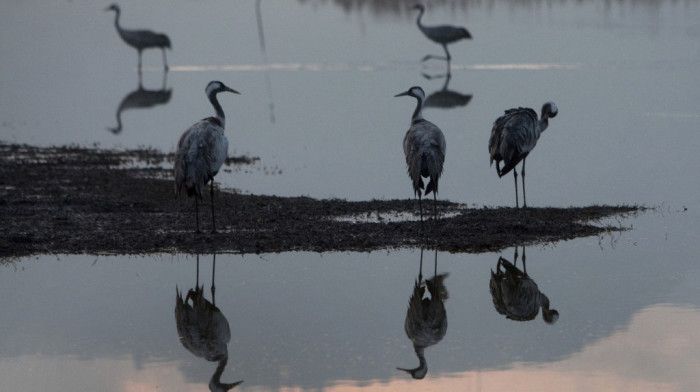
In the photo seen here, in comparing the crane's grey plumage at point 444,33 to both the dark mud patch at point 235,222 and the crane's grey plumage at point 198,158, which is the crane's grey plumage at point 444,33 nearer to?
the dark mud patch at point 235,222

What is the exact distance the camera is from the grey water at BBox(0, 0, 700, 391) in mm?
9930

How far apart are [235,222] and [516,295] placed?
442 centimetres

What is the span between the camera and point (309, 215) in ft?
51.2

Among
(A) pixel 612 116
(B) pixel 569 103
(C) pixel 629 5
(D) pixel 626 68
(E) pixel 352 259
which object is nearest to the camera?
(E) pixel 352 259

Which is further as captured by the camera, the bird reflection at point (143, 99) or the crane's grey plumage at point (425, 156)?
the bird reflection at point (143, 99)

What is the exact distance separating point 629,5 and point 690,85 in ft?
89.4

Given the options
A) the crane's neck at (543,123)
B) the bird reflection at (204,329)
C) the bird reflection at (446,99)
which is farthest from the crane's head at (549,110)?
the bird reflection at (446,99)

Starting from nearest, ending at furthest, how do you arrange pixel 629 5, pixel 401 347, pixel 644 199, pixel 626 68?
pixel 401 347 → pixel 644 199 → pixel 626 68 → pixel 629 5

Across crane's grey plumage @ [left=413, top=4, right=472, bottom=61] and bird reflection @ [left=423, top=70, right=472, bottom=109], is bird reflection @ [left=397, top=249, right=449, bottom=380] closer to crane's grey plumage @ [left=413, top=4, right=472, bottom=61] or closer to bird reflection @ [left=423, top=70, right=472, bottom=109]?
bird reflection @ [left=423, top=70, right=472, bottom=109]

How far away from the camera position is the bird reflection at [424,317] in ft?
33.5

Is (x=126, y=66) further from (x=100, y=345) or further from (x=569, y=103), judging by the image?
(x=100, y=345)

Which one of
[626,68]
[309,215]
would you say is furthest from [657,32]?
[309,215]

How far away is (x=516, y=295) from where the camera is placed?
476 inches

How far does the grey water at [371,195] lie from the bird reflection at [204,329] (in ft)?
0.30
